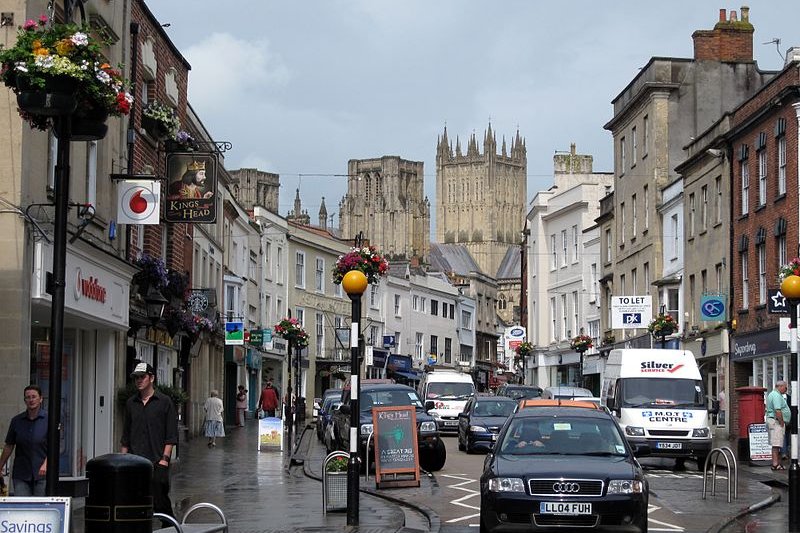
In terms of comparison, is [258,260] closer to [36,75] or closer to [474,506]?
[474,506]

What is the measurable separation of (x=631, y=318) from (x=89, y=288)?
96.7ft

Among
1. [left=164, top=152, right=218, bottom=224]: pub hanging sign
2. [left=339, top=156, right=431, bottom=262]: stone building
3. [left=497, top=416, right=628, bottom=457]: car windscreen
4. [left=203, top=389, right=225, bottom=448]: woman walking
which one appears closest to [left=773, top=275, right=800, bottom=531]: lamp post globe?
[left=497, top=416, right=628, bottom=457]: car windscreen

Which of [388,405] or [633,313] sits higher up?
[633,313]

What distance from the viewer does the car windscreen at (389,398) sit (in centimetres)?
2856

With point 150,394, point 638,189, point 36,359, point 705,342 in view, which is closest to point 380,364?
point 638,189

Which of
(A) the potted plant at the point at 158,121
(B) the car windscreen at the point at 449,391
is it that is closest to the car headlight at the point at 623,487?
(A) the potted plant at the point at 158,121

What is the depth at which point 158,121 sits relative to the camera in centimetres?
2916

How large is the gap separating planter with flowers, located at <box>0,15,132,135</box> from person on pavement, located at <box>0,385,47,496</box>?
9.29 ft

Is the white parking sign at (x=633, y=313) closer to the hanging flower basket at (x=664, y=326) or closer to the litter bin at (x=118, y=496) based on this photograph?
the hanging flower basket at (x=664, y=326)

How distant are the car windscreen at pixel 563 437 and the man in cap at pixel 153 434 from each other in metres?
4.06

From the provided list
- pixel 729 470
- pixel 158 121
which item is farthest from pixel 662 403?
pixel 158 121

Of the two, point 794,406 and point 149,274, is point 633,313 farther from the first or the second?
point 794,406

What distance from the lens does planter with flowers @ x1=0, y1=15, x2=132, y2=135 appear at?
11.6 metres

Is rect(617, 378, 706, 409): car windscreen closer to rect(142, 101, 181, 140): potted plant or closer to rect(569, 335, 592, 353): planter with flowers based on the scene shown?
rect(142, 101, 181, 140): potted plant
